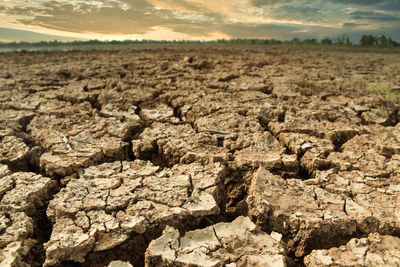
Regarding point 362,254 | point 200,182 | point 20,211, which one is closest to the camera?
point 362,254

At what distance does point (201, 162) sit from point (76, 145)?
1.14m

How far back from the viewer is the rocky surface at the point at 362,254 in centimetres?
123

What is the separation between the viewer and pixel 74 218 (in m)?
1.47

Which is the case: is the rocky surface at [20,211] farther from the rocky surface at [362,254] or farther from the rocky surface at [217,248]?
the rocky surface at [362,254]

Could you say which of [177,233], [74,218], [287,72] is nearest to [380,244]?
[177,233]

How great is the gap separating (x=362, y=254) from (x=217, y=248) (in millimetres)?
697

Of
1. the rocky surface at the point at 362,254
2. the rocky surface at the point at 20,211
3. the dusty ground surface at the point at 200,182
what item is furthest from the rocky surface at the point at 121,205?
the rocky surface at the point at 362,254

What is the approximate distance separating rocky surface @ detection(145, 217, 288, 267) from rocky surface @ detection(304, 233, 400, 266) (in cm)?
18

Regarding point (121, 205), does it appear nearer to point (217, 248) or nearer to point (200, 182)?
point (200, 182)

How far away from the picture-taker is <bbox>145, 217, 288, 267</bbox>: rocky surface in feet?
4.03

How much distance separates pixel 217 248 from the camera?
1.30 m

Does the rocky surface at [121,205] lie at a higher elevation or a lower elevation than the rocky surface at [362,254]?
higher

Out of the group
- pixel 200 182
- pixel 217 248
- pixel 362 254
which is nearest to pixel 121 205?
pixel 200 182

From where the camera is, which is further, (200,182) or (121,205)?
(200,182)
